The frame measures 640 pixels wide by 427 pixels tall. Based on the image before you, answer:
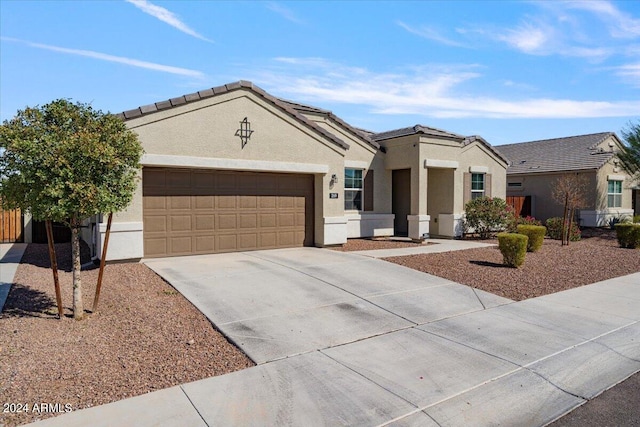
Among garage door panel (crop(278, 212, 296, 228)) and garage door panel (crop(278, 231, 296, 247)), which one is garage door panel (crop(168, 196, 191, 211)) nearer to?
garage door panel (crop(278, 212, 296, 228))

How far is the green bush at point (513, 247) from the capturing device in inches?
437

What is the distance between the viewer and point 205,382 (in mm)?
4715

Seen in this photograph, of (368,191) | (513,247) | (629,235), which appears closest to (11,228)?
(368,191)

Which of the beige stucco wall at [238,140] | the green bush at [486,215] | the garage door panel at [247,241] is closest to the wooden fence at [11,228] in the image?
the beige stucco wall at [238,140]

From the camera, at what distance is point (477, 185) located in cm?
1959

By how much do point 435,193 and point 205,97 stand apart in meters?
11.4

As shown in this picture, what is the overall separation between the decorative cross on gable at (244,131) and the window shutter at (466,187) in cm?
1064

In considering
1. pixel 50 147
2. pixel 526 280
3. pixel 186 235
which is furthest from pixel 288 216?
pixel 50 147

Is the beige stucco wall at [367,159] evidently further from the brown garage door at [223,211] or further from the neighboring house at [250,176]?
the brown garage door at [223,211]

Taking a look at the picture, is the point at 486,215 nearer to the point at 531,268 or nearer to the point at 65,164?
the point at 531,268

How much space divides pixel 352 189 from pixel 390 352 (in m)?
11.8

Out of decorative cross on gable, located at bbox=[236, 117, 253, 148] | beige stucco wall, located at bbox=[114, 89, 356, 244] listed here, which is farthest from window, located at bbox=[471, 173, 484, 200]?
decorative cross on gable, located at bbox=[236, 117, 253, 148]

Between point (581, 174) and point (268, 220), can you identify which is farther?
point (581, 174)

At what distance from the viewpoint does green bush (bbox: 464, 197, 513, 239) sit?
57.7 feet
